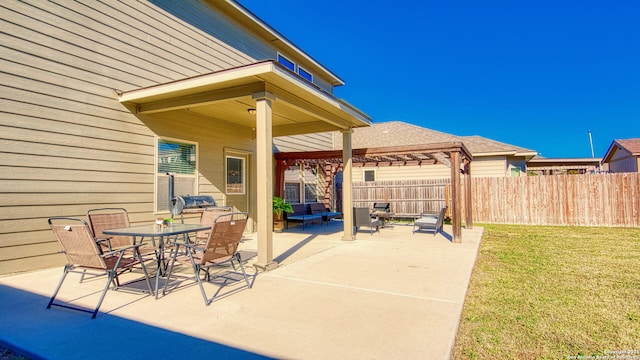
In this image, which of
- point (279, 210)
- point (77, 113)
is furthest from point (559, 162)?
point (77, 113)

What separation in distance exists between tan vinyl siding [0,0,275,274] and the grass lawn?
18.7ft

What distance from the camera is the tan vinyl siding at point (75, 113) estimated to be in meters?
4.61

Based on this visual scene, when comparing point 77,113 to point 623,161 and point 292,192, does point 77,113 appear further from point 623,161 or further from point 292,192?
point 623,161

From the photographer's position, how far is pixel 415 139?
16312 millimetres

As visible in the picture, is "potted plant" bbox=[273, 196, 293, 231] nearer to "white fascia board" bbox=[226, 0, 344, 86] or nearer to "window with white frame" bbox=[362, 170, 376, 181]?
"white fascia board" bbox=[226, 0, 344, 86]

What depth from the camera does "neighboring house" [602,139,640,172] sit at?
43.4 feet

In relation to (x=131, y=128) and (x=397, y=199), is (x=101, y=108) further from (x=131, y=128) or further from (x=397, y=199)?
(x=397, y=199)

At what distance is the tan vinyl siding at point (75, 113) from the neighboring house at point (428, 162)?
9175mm

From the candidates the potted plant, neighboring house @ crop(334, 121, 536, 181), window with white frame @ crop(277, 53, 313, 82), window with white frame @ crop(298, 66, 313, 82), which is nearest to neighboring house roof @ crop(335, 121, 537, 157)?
neighboring house @ crop(334, 121, 536, 181)

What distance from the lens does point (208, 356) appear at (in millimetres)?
2369

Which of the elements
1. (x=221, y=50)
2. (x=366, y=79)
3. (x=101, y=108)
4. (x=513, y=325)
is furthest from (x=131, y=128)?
(x=366, y=79)

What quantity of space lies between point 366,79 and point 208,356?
3589cm

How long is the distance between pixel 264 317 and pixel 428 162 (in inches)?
479

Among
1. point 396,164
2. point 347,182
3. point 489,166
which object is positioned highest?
point 396,164
